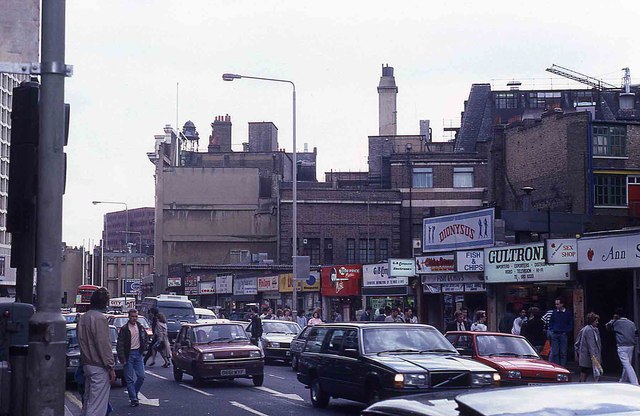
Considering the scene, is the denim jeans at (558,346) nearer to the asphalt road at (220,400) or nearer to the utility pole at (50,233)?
the asphalt road at (220,400)

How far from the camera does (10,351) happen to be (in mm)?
9570

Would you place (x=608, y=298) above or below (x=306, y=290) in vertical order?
above

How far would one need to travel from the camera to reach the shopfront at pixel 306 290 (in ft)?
171

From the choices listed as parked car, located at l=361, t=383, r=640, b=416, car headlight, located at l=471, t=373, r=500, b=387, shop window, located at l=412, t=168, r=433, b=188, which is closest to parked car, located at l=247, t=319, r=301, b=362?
car headlight, located at l=471, t=373, r=500, b=387

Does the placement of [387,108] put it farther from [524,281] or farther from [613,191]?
[524,281]

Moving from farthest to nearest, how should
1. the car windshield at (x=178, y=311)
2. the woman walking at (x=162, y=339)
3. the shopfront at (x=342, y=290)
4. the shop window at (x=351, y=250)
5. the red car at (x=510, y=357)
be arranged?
1. the shop window at (x=351, y=250)
2. the shopfront at (x=342, y=290)
3. the car windshield at (x=178, y=311)
4. the woman walking at (x=162, y=339)
5. the red car at (x=510, y=357)

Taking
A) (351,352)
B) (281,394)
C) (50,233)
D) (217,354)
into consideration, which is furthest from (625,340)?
(50,233)

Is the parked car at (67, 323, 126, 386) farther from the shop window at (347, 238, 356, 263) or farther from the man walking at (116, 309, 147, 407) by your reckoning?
the shop window at (347, 238, 356, 263)

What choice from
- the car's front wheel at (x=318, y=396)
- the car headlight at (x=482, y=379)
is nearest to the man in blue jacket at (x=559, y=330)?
the car's front wheel at (x=318, y=396)

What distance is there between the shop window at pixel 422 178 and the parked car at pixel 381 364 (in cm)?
5673

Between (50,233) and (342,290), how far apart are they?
1558 inches

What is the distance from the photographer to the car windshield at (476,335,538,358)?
19844 mm

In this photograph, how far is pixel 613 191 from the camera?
2052 inches

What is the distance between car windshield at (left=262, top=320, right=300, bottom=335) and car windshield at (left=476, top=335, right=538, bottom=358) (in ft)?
47.9
